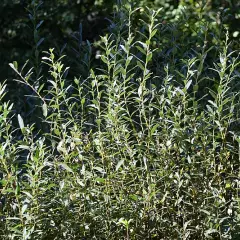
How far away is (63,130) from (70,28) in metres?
4.17

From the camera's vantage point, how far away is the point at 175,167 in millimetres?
3006

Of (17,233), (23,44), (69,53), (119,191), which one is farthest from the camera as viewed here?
(23,44)

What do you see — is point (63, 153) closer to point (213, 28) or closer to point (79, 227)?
point (79, 227)

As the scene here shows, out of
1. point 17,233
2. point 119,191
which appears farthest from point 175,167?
point 17,233

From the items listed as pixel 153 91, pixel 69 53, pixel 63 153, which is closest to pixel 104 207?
pixel 63 153

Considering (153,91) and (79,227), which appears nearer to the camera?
(79,227)

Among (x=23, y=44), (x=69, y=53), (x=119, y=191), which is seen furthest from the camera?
(x=23, y=44)

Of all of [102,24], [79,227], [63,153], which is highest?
[63,153]

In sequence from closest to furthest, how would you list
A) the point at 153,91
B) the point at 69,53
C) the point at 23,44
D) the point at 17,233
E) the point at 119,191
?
the point at 17,233, the point at 119,191, the point at 153,91, the point at 69,53, the point at 23,44

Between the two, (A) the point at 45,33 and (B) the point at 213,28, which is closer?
(B) the point at 213,28

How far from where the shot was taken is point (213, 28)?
6.53m

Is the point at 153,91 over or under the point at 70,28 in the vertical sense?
over

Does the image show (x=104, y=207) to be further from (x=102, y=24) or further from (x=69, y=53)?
(x=102, y=24)

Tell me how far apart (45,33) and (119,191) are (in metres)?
4.29
